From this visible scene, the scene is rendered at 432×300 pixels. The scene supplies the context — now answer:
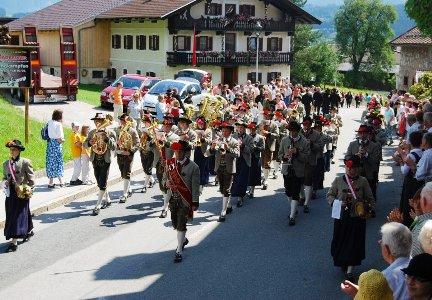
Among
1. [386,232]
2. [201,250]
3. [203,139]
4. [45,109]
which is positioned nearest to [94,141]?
[203,139]

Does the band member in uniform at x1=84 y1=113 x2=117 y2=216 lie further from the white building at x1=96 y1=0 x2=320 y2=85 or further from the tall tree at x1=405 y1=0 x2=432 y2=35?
the white building at x1=96 y1=0 x2=320 y2=85

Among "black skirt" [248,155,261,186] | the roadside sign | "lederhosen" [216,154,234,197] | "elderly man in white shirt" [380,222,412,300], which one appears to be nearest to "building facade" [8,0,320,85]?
the roadside sign

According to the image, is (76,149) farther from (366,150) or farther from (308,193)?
(366,150)

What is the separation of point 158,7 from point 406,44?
2152 centimetres

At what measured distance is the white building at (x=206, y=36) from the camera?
4700 cm

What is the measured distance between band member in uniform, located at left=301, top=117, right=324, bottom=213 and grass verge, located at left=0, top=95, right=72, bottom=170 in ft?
24.3

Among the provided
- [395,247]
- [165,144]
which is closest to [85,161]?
[165,144]

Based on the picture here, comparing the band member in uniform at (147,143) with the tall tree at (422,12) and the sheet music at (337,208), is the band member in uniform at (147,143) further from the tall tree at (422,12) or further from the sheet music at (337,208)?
the tall tree at (422,12)

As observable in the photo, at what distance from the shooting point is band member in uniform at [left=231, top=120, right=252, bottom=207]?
47.0ft

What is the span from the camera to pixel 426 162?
10.6 m

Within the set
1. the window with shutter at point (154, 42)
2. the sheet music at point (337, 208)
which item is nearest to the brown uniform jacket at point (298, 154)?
the sheet music at point (337, 208)

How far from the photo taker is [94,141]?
13680 millimetres

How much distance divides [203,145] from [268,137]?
2478 millimetres

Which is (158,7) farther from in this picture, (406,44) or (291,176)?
(291,176)
